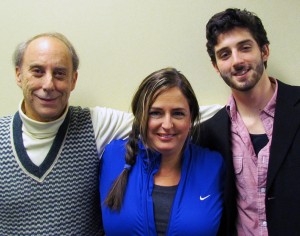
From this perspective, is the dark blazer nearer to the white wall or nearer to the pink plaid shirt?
the pink plaid shirt

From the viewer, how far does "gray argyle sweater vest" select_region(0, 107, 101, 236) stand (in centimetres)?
119

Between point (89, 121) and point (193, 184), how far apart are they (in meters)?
0.56

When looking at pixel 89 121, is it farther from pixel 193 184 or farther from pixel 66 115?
pixel 193 184

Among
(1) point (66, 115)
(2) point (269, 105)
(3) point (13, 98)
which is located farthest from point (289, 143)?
(3) point (13, 98)

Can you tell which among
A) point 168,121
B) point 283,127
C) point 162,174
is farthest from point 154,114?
point 283,127

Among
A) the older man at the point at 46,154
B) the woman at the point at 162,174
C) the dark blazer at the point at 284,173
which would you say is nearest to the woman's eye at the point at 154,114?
the woman at the point at 162,174

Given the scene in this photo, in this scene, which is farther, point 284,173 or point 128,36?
point 128,36

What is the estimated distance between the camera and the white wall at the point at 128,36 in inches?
59.4

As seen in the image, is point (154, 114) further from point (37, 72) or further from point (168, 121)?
point (37, 72)

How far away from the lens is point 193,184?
1.17 m

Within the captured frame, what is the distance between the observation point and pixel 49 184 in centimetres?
121

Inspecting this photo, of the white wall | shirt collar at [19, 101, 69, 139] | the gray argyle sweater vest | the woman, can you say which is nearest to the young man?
the woman

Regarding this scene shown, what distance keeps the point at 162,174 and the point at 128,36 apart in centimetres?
76

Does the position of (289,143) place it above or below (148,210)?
above
